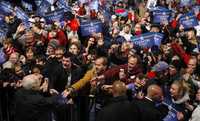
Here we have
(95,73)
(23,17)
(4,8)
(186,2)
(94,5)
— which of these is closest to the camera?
(95,73)

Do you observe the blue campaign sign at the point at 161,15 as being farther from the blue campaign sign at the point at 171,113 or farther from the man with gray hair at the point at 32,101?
the man with gray hair at the point at 32,101

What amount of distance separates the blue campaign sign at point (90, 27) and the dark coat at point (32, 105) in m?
6.30

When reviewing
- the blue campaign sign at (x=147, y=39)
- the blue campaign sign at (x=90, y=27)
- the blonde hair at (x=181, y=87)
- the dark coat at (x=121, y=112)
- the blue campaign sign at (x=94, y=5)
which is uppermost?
the blue campaign sign at (x=94, y=5)

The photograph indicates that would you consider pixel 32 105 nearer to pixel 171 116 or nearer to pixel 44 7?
pixel 171 116

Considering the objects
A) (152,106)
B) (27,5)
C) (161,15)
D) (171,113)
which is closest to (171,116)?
(171,113)

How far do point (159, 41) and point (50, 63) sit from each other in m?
4.26

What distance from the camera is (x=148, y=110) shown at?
7.66 meters

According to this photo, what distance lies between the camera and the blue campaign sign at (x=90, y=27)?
14.8m

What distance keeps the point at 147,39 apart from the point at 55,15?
3.48m

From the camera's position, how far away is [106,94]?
9.60 m

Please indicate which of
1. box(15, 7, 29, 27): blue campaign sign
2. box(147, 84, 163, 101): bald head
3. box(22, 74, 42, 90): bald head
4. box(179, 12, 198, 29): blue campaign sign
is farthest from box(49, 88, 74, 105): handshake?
box(179, 12, 198, 29): blue campaign sign

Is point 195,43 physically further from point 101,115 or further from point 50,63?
point 101,115

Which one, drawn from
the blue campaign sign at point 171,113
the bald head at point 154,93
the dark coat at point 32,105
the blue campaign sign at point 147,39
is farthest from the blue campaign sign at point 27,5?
the bald head at point 154,93

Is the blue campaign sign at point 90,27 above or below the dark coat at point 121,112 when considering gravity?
above
